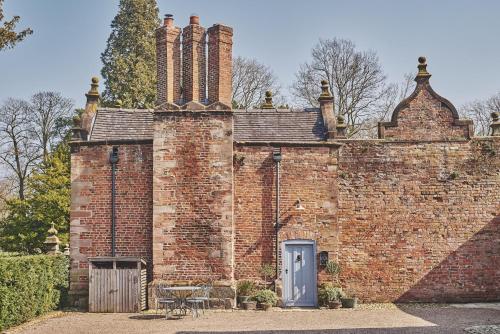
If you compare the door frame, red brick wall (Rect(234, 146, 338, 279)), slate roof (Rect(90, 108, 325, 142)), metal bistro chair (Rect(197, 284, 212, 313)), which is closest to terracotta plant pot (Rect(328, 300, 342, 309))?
the door frame

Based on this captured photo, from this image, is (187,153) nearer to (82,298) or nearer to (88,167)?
(88,167)

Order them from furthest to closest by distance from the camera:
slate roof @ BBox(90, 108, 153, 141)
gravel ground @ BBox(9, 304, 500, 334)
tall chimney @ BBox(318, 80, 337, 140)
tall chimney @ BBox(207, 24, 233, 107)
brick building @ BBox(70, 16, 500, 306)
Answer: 1. slate roof @ BBox(90, 108, 153, 141)
2. tall chimney @ BBox(318, 80, 337, 140)
3. tall chimney @ BBox(207, 24, 233, 107)
4. brick building @ BBox(70, 16, 500, 306)
5. gravel ground @ BBox(9, 304, 500, 334)

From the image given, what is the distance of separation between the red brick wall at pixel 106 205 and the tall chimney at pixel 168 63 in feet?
5.59

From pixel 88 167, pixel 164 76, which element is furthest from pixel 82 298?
pixel 164 76

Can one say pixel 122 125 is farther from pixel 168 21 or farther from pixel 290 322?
pixel 290 322

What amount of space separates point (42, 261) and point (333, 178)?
29.6ft

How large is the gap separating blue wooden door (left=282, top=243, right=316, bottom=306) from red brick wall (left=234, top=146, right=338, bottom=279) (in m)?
0.39

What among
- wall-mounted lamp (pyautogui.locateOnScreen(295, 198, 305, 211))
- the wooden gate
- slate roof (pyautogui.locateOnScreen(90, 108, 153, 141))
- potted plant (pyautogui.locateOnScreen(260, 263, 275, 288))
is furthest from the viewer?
slate roof (pyautogui.locateOnScreen(90, 108, 153, 141))

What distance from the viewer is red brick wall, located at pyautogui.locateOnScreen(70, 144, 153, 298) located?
17.5 meters

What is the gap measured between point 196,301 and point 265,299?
241 centimetres

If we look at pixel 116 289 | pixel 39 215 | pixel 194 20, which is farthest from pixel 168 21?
pixel 39 215

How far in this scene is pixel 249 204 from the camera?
1780 centimetres

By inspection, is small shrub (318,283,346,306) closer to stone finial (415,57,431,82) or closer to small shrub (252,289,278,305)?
small shrub (252,289,278,305)

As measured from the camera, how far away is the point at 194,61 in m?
17.5
